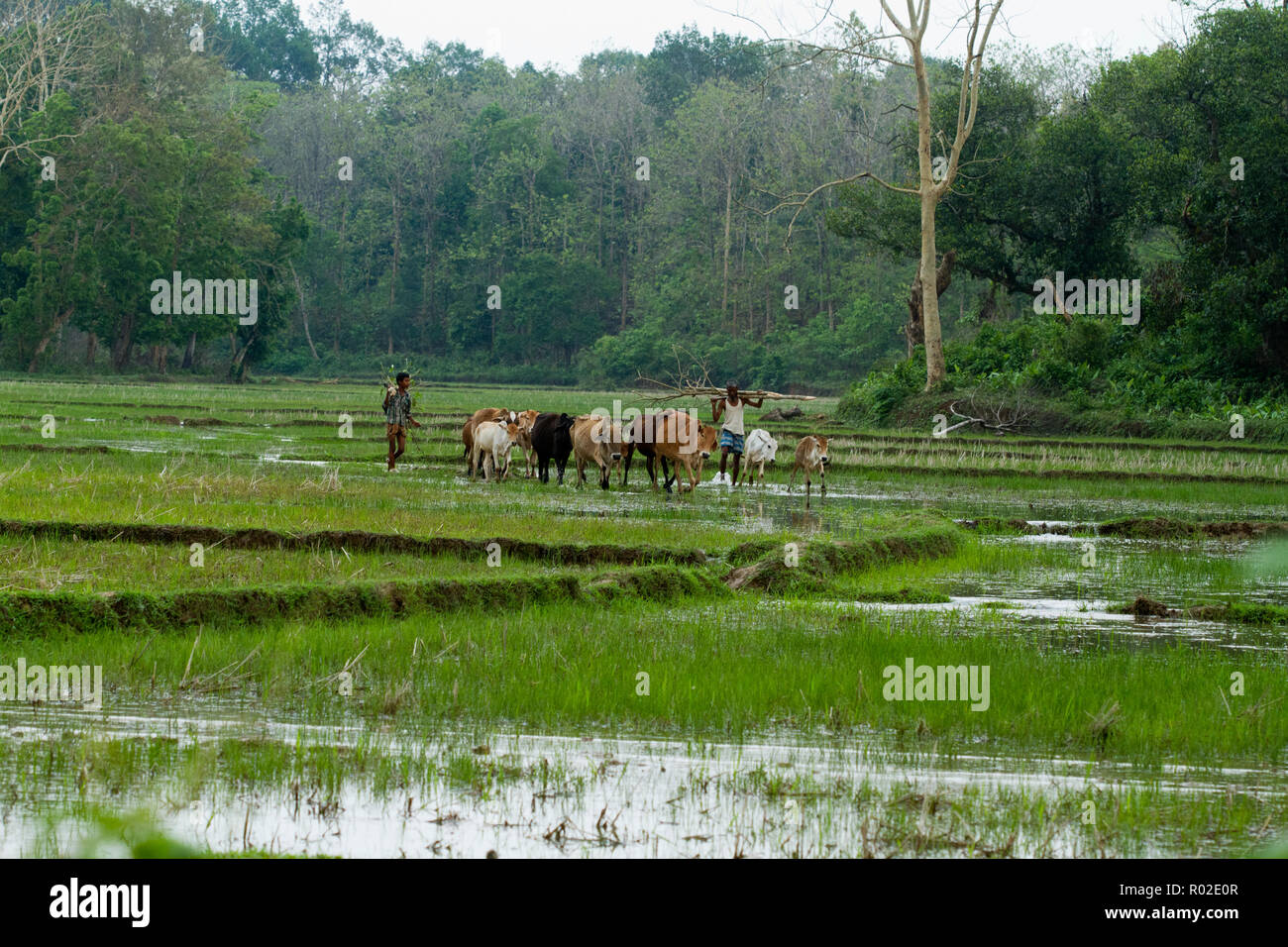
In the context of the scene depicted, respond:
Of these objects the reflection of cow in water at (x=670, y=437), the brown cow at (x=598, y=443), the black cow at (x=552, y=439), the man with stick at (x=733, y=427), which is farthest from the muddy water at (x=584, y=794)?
the black cow at (x=552, y=439)

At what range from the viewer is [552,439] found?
830 inches

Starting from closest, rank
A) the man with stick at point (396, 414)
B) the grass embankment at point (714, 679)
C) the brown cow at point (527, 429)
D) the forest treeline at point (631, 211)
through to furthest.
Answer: the grass embankment at point (714, 679) < the man with stick at point (396, 414) < the brown cow at point (527, 429) < the forest treeline at point (631, 211)

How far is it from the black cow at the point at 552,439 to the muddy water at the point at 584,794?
14.6m

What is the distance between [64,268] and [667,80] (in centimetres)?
4090

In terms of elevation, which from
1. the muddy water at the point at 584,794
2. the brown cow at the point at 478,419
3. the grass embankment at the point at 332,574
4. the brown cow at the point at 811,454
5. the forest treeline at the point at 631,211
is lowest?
the muddy water at the point at 584,794

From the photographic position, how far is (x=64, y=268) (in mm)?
52750

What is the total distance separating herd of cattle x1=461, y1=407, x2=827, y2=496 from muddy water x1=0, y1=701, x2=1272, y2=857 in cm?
1294

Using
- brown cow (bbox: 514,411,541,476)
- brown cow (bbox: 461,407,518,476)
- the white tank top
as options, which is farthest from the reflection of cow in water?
brown cow (bbox: 514,411,541,476)

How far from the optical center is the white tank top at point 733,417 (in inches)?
797

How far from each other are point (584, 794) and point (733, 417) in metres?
15.3

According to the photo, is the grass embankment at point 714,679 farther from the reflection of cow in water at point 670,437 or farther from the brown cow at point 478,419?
the brown cow at point 478,419

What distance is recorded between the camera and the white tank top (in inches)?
797

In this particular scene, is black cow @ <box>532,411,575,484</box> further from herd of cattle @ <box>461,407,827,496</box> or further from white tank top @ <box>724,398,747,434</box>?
white tank top @ <box>724,398,747,434</box>
